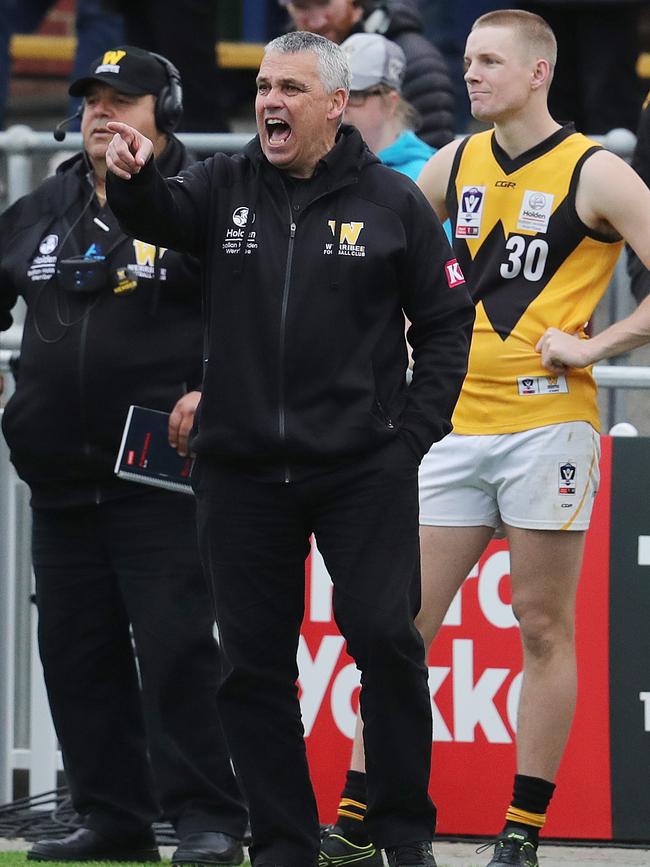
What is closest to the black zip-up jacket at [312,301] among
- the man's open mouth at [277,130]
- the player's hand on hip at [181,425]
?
the man's open mouth at [277,130]

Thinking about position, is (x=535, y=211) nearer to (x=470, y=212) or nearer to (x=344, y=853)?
(x=470, y=212)

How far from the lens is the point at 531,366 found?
16.8 feet

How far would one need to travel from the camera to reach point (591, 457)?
5203 millimetres

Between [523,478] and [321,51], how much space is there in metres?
1.26

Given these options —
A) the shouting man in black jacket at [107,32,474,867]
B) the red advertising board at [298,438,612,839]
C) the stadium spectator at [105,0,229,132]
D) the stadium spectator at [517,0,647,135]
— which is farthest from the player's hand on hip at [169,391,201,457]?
the stadium spectator at [105,0,229,132]

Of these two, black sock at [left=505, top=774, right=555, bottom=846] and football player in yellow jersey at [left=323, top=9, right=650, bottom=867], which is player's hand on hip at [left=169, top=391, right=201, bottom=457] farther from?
black sock at [left=505, top=774, right=555, bottom=846]

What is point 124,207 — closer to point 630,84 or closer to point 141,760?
point 141,760

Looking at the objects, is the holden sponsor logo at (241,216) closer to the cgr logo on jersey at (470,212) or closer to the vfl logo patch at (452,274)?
the vfl logo patch at (452,274)

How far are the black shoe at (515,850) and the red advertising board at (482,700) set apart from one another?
0.70m

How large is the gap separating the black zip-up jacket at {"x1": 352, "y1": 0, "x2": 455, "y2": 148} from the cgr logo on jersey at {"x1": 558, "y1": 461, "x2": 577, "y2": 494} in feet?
7.57

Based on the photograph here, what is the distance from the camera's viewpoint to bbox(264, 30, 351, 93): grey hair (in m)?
4.62

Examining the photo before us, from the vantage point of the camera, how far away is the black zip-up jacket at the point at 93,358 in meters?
5.39

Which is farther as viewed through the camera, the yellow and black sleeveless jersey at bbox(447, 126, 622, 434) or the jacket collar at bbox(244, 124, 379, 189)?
the yellow and black sleeveless jersey at bbox(447, 126, 622, 434)

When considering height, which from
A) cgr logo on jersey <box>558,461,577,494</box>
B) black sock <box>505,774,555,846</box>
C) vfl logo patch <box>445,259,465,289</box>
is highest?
vfl logo patch <box>445,259,465,289</box>
